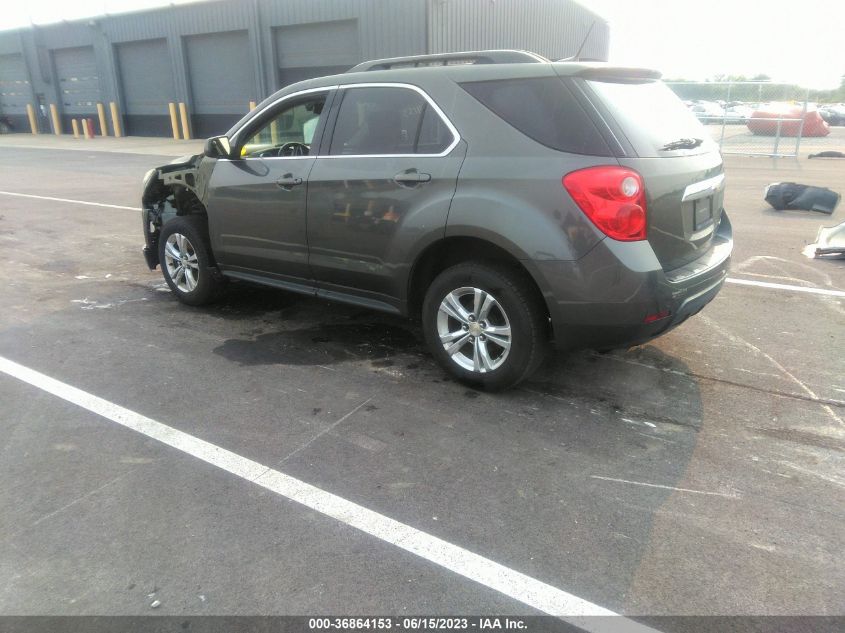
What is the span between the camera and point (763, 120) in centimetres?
1639

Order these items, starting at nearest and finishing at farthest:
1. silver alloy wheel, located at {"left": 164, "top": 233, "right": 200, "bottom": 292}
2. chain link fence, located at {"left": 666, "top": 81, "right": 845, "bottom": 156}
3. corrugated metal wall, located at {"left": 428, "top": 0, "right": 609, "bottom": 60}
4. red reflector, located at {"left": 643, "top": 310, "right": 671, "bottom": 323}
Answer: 1. red reflector, located at {"left": 643, "top": 310, "right": 671, "bottom": 323}
2. silver alloy wheel, located at {"left": 164, "top": 233, "right": 200, "bottom": 292}
3. chain link fence, located at {"left": 666, "top": 81, "right": 845, "bottom": 156}
4. corrugated metal wall, located at {"left": 428, "top": 0, "right": 609, "bottom": 60}

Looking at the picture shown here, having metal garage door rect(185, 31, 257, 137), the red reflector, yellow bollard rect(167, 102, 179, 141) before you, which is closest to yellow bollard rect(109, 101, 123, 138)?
yellow bollard rect(167, 102, 179, 141)

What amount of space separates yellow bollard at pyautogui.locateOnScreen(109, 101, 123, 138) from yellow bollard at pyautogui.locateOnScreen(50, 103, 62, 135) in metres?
4.95

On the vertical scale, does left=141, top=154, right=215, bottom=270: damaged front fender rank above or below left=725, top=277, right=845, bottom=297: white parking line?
above

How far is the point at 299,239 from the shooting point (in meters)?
4.59

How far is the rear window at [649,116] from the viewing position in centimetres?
343

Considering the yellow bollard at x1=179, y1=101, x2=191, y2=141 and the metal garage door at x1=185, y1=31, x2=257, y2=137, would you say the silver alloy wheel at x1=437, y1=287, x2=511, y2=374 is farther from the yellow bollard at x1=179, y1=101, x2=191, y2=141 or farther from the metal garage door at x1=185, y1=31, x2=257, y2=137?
the yellow bollard at x1=179, y1=101, x2=191, y2=141

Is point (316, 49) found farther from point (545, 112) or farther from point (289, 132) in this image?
point (545, 112)

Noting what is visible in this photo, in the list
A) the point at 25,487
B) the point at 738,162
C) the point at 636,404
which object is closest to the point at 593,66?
the point at 636,404

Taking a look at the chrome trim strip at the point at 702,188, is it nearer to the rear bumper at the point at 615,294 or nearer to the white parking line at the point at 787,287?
the rear bumper at the point at 615,294

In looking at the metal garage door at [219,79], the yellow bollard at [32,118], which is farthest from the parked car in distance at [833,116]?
the yellow bollard at [32,118]

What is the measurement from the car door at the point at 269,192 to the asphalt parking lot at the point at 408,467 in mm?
609

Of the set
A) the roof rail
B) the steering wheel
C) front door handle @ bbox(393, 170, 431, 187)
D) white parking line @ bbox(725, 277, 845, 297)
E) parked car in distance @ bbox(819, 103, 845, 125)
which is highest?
the roof rail

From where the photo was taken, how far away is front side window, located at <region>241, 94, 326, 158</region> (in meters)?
4.58
